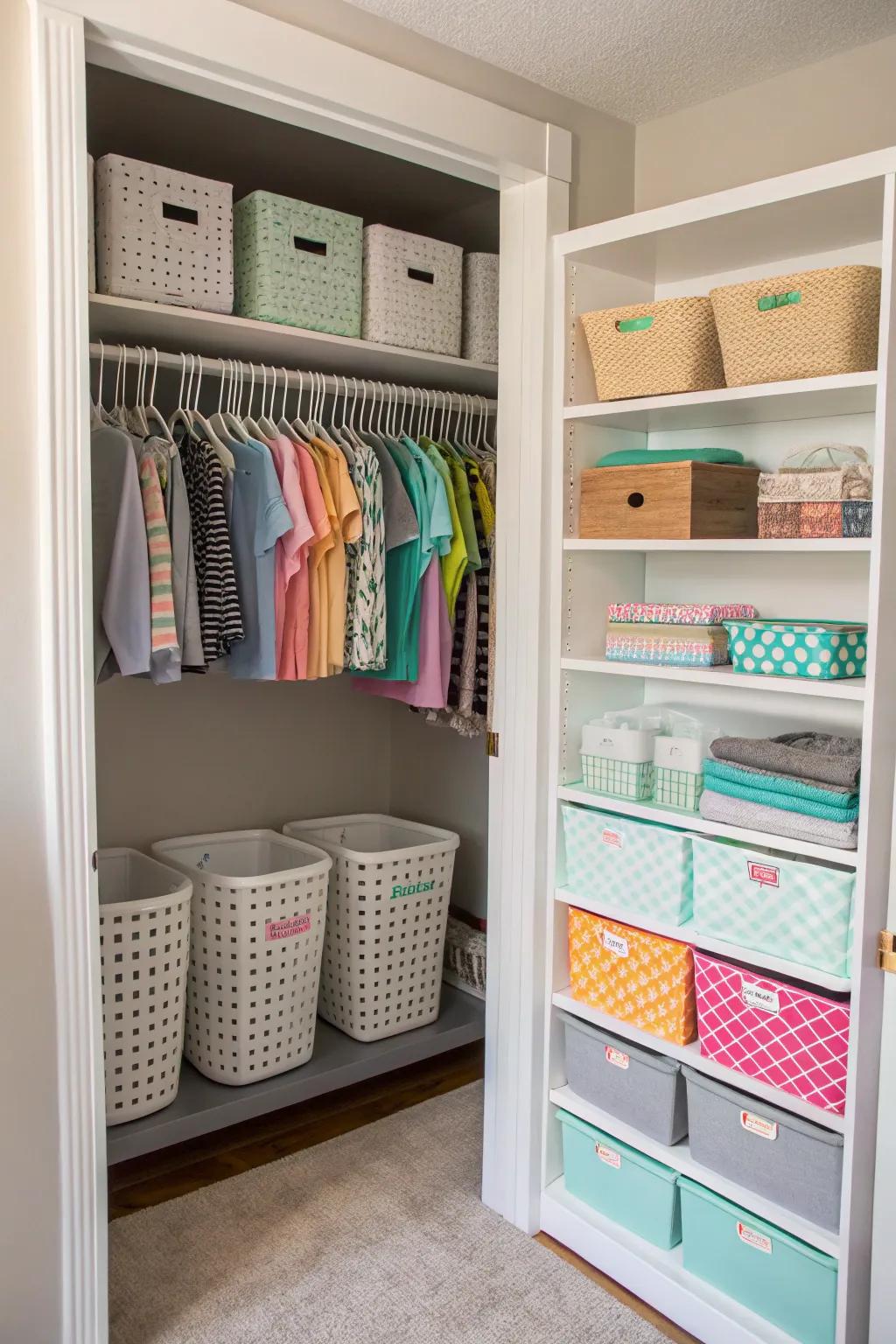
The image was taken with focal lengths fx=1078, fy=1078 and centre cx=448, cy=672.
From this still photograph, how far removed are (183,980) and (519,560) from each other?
1342 mm

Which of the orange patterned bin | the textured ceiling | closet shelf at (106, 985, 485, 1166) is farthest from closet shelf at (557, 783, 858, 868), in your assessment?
the textured ceiling

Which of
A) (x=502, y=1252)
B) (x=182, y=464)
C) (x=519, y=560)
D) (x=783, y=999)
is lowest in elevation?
(x=502, y=1252)

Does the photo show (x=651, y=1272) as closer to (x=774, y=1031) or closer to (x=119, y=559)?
(x=774, y=1031)

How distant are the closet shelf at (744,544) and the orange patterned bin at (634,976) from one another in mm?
784

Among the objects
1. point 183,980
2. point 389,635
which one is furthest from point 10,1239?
point 389,635

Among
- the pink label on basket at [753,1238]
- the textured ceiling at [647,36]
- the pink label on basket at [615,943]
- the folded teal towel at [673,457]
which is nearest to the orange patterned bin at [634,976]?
the pink label on basket at [615,943]

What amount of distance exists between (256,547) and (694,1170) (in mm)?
1587

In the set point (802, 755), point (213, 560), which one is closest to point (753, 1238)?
point (802, 755)

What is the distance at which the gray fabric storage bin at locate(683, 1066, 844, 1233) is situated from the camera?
1.87 metres

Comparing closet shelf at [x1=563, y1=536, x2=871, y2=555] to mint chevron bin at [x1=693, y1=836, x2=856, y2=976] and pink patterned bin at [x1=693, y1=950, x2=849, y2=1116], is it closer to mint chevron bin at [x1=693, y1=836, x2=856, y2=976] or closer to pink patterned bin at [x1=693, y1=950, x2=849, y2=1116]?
mint chevron bin at [x1=693, y1=836, x2=856, y2=976]

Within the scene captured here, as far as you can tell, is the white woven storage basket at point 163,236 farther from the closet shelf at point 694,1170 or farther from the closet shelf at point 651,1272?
the closet shelf at point 651,1272

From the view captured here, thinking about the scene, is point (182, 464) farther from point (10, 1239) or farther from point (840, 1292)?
point (840, 1292)

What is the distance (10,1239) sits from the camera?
1.80 m

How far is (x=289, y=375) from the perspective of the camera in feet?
8.63
